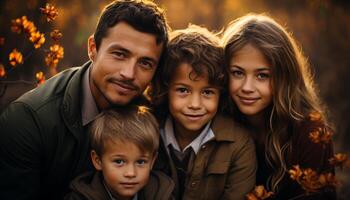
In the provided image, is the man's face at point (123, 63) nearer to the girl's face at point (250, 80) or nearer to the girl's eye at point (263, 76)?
the girl's face at point (250, 80)

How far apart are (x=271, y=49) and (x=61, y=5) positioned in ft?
22.4

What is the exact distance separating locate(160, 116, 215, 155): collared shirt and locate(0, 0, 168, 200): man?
0.38 meters

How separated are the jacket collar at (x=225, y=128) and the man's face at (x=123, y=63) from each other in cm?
65

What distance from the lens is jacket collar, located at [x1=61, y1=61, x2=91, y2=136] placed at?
11.1 ft

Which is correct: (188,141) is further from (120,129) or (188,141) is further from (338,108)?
(338,108)

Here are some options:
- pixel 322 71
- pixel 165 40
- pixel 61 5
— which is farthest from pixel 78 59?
pixel 165 40

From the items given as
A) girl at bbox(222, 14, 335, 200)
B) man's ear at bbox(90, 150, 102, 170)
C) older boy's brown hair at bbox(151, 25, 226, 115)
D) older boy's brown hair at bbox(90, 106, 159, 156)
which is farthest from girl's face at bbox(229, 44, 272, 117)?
man's ear at bbox(90, 150, 102, 170)

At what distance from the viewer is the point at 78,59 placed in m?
9.19

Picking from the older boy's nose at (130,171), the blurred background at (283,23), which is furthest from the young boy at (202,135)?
the blurred background at (283,23)

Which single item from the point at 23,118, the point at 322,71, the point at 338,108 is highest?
the point at 322,71

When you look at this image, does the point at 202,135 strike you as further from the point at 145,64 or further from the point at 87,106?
the point at 87,106

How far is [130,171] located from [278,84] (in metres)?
1.36

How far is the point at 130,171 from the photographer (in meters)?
3.20

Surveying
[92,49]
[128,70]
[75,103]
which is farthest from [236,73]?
[75,103]
